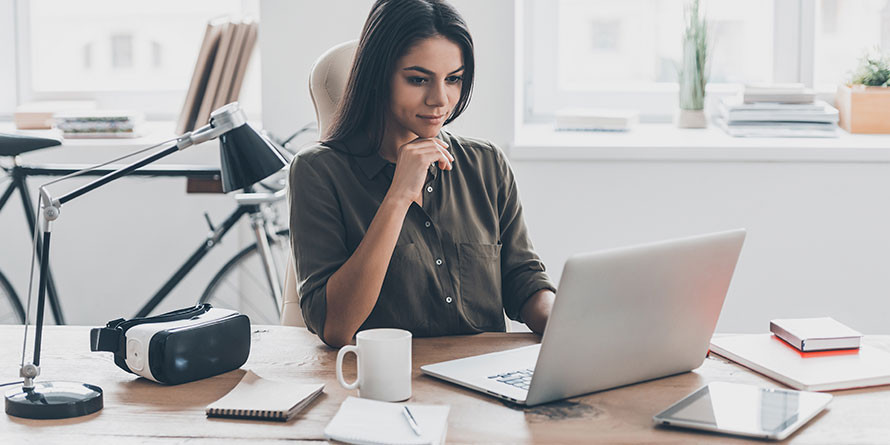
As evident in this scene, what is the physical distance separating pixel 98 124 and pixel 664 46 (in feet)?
5.89

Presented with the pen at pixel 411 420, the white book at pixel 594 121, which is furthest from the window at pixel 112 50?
the pen at pixel 411 420

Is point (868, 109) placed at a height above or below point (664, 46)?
below

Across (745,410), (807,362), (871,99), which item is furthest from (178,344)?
(871,99)

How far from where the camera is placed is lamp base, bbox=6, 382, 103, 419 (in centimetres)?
120

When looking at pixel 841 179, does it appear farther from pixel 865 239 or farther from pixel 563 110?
pixel 563 110

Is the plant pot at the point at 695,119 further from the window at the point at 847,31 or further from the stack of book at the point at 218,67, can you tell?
the stack of book at the point at 218,67

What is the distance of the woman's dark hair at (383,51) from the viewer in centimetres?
162

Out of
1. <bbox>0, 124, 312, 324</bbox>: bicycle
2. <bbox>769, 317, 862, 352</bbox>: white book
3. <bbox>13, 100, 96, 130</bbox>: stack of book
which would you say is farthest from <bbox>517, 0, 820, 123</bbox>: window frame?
<bbox>769, 317, 862, 352</bbox>: white book

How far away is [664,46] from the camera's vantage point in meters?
3.13

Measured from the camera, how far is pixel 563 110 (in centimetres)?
308

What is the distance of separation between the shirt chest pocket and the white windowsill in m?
1.01

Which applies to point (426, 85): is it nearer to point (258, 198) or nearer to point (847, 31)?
point (258, 198)

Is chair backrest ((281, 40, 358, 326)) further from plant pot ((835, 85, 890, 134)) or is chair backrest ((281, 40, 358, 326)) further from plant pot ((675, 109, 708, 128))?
plant pot ((835, 85, 890, 134))

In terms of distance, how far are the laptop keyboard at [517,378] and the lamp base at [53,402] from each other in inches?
20.3
